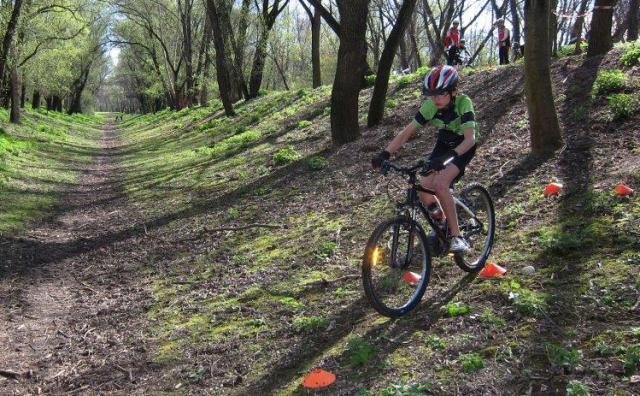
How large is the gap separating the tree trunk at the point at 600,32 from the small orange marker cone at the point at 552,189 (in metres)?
5.41

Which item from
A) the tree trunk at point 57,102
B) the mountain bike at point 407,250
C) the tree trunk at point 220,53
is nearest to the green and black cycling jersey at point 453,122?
the mountain bike at point 407,250

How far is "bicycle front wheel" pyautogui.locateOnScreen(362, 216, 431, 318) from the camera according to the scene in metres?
4.87

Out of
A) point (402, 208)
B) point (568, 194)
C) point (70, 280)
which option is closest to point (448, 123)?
point (402, 208)

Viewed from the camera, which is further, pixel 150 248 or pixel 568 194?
pixel 150 248

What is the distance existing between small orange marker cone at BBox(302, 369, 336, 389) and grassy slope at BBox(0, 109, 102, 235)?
7.15 m

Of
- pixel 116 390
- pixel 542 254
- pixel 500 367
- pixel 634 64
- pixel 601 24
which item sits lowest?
pixel 116 390

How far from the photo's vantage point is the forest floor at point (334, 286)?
14.1 ft

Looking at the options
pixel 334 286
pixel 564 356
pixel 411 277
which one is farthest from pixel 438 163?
pixel 334 286

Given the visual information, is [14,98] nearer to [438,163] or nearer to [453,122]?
[453,122]

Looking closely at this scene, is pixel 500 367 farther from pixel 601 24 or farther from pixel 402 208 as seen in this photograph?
pixel 601 24

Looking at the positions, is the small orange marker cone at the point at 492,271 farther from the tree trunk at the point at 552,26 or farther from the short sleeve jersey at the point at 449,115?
the tree trunk at the point at 552,26

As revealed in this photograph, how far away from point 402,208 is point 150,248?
5.10 metres

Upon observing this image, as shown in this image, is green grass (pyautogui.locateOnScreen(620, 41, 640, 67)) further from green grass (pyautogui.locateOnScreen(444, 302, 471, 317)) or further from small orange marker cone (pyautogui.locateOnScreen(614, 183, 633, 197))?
green grass (pyautogui.locateOnScreen(444, 302, 471, 317))

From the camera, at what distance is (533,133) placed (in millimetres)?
8281
